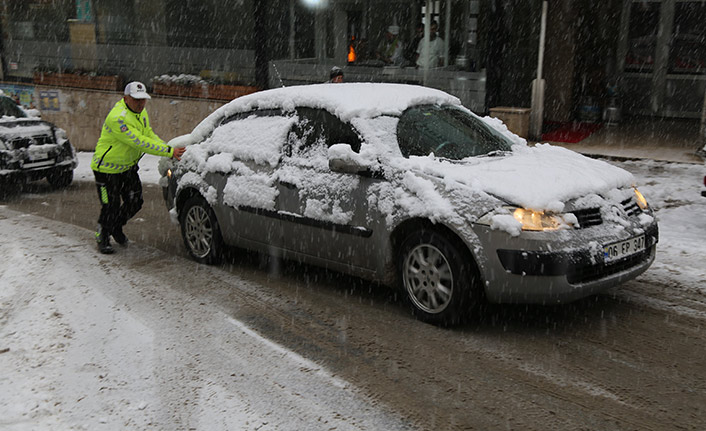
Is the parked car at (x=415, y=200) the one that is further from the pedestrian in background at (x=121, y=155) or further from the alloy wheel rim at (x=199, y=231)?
the pedestrian in background at (x=121, y=155)

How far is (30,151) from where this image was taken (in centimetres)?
1092

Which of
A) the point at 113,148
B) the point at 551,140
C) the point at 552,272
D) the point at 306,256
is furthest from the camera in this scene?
the point at 551,140

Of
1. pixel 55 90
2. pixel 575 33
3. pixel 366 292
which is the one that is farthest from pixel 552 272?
pixel 55 90

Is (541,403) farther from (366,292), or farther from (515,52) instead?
(515,52)

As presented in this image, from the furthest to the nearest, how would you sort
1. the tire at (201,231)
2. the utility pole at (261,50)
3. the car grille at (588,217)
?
1. the utility pole at (261,50)
2. the tire at (201,231)
3. the car grille at (588,217)

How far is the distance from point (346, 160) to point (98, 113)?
1350 centimetres

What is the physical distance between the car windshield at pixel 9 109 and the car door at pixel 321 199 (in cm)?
797

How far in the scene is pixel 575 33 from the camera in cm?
1426

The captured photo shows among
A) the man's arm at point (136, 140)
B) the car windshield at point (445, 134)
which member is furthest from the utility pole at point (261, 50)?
the car windshield at point (445, 134)

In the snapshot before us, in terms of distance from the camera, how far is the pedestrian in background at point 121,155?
6.88m

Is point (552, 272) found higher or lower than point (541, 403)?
higher

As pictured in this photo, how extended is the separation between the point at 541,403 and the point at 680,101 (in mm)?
→ 13207

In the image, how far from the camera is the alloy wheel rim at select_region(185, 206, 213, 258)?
21.7 ft

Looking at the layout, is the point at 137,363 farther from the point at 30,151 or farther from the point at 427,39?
the point at 427,39
